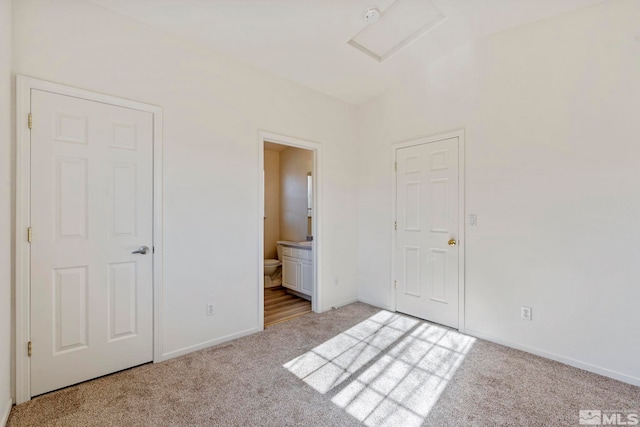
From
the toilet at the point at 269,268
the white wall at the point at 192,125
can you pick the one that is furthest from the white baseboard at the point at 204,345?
the toilet at the point at 269,268

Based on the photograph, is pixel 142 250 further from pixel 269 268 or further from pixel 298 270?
pixel 269 268

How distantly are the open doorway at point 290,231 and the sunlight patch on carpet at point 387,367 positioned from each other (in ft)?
2.94

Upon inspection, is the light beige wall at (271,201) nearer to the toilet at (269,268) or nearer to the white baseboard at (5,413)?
the toilet at (269,268)

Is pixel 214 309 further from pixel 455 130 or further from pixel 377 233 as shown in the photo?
pixel 455 130

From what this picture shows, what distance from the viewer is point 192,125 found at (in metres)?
2.52

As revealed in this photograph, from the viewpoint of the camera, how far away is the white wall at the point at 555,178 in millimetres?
2100

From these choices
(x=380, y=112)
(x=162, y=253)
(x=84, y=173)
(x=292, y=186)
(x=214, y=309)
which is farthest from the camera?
(x=292, y=186)

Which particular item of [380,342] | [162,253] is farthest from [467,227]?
[162,253]

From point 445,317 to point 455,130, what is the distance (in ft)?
6.57

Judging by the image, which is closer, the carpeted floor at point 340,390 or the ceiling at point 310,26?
the carpeted floor at point 340,390

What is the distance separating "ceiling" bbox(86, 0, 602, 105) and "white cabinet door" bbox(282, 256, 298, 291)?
2.60m

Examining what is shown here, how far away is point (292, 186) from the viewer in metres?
5.21

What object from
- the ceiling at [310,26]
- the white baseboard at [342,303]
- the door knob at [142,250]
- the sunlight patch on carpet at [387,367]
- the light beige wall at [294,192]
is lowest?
the sunlight patch on carpet at [387,367]

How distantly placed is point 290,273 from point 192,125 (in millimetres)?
2634
